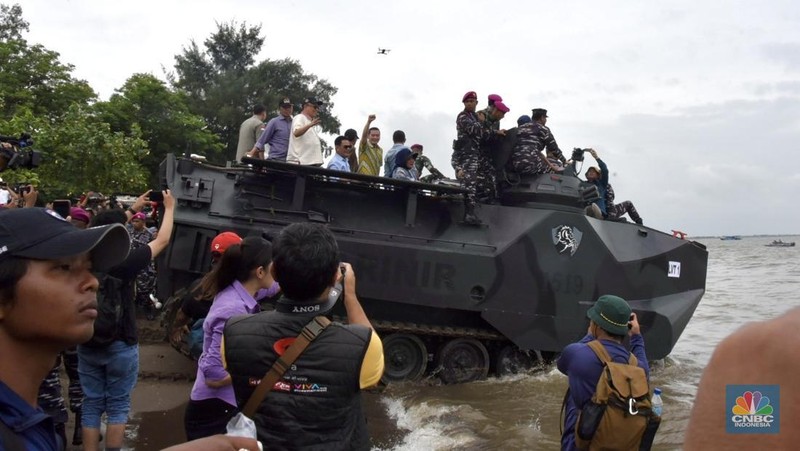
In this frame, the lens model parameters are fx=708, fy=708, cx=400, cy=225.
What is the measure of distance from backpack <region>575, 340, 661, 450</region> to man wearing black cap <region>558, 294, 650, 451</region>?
75mm

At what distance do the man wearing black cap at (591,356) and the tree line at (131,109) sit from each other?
18.8ft

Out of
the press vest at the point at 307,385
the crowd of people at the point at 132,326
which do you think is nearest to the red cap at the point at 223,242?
the crowd of people at the point at 132,326

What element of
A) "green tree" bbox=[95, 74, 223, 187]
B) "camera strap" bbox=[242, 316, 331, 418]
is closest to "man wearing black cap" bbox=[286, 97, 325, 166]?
"camera strap" bbox=[242, 316, 331, 418]

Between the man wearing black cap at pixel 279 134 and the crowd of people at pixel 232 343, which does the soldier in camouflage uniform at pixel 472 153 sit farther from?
the crowd of people at pixel 232 343

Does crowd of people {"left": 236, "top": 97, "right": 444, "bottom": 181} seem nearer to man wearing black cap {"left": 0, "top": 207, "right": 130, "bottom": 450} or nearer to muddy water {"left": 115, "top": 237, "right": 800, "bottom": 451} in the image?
muddy water {"left": 115, "top": 237, "right": 800, "bottom": 451}

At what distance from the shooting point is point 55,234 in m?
1.77

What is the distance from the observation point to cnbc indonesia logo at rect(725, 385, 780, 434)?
98 cm

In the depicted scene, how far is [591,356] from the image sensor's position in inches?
145

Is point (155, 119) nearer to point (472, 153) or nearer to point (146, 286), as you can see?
point (146, 286)

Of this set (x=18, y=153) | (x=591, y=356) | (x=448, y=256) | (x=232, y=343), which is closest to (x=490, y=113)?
(x=448, y=256)

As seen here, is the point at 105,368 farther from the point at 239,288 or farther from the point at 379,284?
the point at 379,284

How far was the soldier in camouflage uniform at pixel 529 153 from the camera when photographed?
9422mm

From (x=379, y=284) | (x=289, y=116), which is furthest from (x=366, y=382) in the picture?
(x=289, y=116)

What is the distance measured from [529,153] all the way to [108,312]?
633 cm
